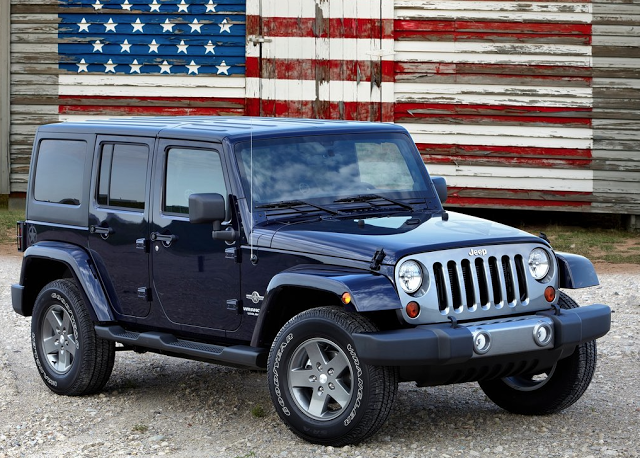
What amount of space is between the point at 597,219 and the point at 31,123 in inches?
349

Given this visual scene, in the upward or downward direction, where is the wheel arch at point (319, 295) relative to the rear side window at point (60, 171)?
downward

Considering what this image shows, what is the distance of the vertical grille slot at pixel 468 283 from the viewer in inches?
233

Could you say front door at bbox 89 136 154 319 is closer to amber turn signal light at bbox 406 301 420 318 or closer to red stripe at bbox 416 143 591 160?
amber turn signal light at bbox 406 301 420 318

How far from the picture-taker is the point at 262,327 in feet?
20.5

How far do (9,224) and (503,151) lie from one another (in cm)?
731

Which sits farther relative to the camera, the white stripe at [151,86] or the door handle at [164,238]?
the white stripe at [151,86]

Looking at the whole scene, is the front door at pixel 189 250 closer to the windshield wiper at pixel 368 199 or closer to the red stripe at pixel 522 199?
the windshield wiper at pixel 368 199

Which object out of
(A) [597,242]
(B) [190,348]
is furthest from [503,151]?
(B) [190,348]

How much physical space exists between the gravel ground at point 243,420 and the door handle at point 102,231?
41.1 inches

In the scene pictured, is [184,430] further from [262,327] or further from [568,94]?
[568,94]

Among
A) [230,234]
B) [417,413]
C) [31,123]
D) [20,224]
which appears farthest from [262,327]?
[31,123]

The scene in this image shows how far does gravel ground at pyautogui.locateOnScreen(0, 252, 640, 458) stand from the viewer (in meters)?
6.04

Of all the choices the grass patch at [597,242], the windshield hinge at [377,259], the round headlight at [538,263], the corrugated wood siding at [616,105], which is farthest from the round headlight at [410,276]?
the corrugated wood siding at [616,105]

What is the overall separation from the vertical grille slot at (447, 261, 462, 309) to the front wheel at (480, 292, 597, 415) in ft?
2.98
